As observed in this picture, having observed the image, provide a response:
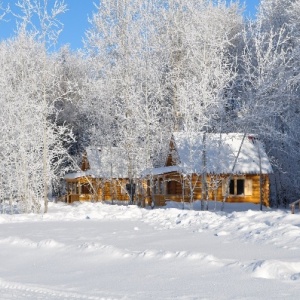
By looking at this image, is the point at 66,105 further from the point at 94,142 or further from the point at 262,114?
the point at 262,114

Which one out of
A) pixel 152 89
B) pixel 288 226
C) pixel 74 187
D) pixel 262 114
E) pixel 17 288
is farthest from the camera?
pixel 74 187

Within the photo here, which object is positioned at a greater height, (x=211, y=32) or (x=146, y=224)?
(x=211, y=32)

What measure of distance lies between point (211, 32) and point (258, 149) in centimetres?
903

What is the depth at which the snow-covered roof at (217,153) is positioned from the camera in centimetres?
2791

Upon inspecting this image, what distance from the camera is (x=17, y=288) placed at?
933cm

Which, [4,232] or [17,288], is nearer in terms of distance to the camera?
[17,288]

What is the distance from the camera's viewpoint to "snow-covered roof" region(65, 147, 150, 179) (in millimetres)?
33406

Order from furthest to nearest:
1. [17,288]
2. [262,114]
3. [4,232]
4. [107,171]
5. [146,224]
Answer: [107,171] → [262,114] → [146,224] → [4,232] → [17,288]

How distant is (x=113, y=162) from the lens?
37.1 m

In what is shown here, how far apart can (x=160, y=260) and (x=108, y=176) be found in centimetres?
2697

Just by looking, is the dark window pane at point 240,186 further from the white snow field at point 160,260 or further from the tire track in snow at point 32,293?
the tire track in snow at point 32,293

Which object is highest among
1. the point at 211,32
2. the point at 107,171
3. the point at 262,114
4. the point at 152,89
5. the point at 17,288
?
the point at 211,32

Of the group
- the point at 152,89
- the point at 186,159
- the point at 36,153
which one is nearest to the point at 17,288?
the point at 36,153

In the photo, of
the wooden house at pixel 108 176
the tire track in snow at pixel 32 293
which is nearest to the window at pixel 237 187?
the wooden house at pixel 108 176
